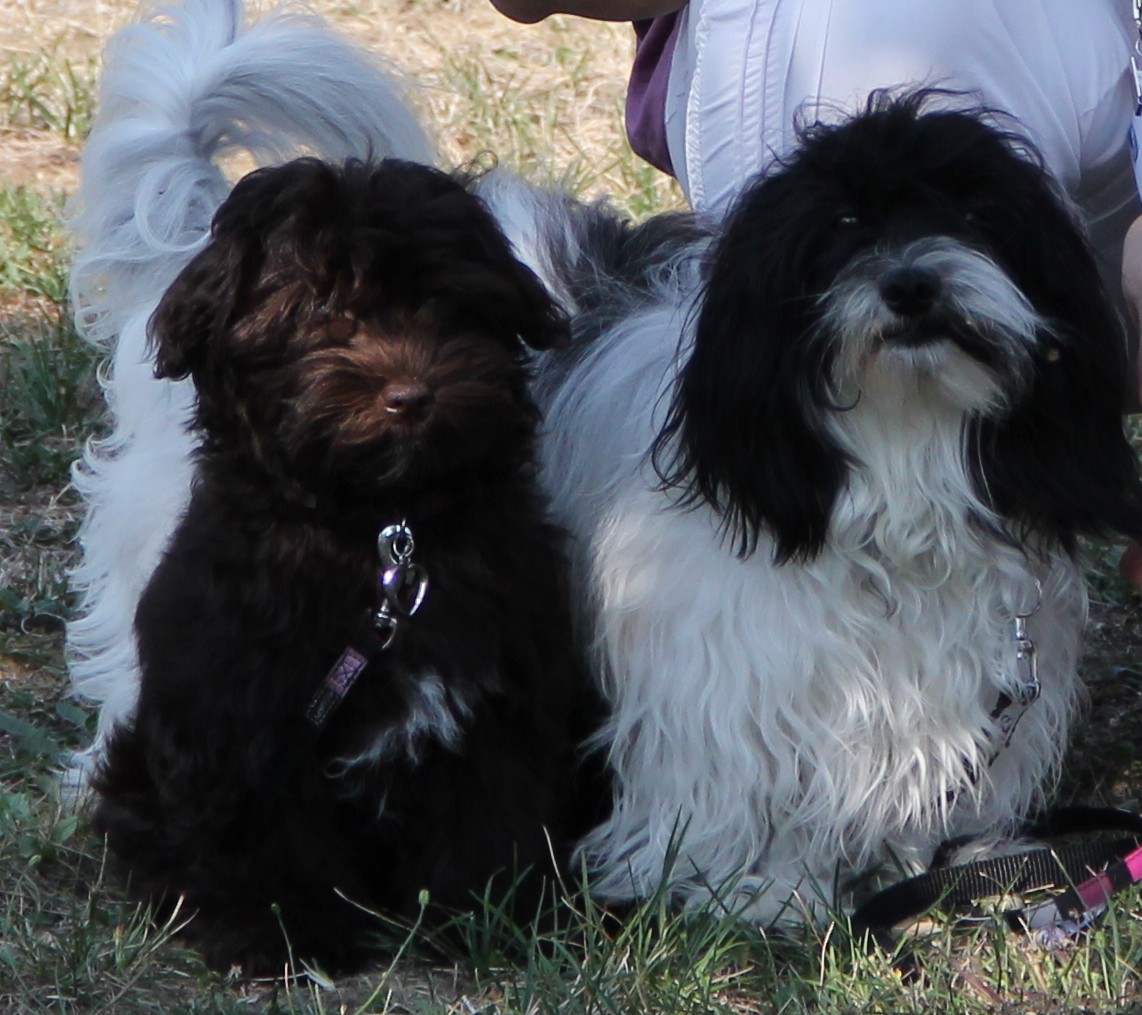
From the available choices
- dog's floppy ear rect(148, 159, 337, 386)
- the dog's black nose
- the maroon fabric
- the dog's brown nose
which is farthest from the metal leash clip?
the maroon fabric

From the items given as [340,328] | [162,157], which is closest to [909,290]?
[340,328]

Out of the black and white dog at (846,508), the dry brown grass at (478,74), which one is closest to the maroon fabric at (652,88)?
the black and white dog at (846,508)

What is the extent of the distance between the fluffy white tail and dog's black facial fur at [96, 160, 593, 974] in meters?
0.65

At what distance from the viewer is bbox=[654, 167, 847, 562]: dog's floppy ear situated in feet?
7.95

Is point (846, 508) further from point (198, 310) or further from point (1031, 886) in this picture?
point (198, 310)

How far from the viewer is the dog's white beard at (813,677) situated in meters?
2.59

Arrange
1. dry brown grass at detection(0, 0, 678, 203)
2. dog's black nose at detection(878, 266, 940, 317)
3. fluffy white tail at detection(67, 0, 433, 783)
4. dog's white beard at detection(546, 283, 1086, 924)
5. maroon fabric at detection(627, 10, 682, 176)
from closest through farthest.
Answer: dog's black nose at detection(878, 266, 940, 317), dog's white beard at detection(546, 283, 1086, 924), fluffy white tail at detection(67, 0, 433, 783), maroon fabric at detection(627, 10, 682, 176), dry brown grass at detection(0, 0, 678, 203)

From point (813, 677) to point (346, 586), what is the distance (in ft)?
2.29

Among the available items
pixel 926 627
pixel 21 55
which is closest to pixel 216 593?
pixel 926 627

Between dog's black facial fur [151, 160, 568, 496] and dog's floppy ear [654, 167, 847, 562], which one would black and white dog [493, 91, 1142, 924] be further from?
dog's black facial fur [151, 160, 568, 496]

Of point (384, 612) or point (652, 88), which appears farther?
point (652, 88)

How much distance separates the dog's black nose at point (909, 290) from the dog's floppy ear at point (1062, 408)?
166 mm

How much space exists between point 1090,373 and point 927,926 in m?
0.84

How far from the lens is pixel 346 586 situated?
250cm
